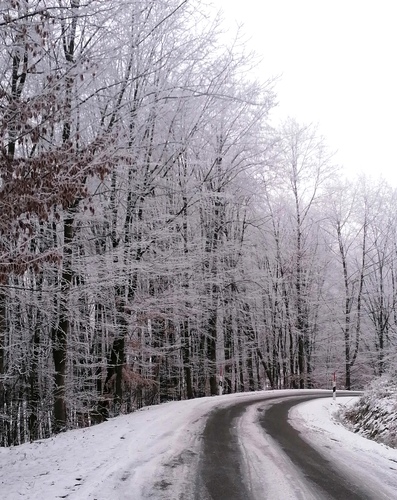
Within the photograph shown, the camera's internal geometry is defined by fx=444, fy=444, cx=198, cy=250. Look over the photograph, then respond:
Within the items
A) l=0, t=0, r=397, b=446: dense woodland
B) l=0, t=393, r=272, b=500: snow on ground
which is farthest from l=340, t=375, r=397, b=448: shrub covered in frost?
l=0, t=0, r=397, b=446: dense woodland

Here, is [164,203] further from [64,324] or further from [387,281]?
[387,281]

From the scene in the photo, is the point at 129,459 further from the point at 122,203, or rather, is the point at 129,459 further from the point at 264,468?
the point at 122,203

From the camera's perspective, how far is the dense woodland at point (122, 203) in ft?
21.6

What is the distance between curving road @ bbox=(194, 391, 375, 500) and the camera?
5648mm

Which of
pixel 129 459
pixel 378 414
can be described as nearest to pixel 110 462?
pixel 129 459

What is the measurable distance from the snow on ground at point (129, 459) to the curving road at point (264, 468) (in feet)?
0.68

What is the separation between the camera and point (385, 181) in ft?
117

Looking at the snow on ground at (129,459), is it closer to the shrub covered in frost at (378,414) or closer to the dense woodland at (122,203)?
the shrub covered in frost at (378,414)

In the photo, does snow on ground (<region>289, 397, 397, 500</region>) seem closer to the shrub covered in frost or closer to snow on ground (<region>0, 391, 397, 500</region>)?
snow on ground (<region>0, 391, 397, 500</region>)

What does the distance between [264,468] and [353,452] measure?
2.38 metres

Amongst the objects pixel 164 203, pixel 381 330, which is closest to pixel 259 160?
pixel 164 203

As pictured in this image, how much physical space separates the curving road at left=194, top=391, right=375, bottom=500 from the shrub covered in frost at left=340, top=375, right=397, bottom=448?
2.08m

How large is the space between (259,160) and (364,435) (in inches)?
500

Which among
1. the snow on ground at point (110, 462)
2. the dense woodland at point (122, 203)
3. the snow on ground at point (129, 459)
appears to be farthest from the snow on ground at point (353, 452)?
the dense woodland at point (122, 203)
